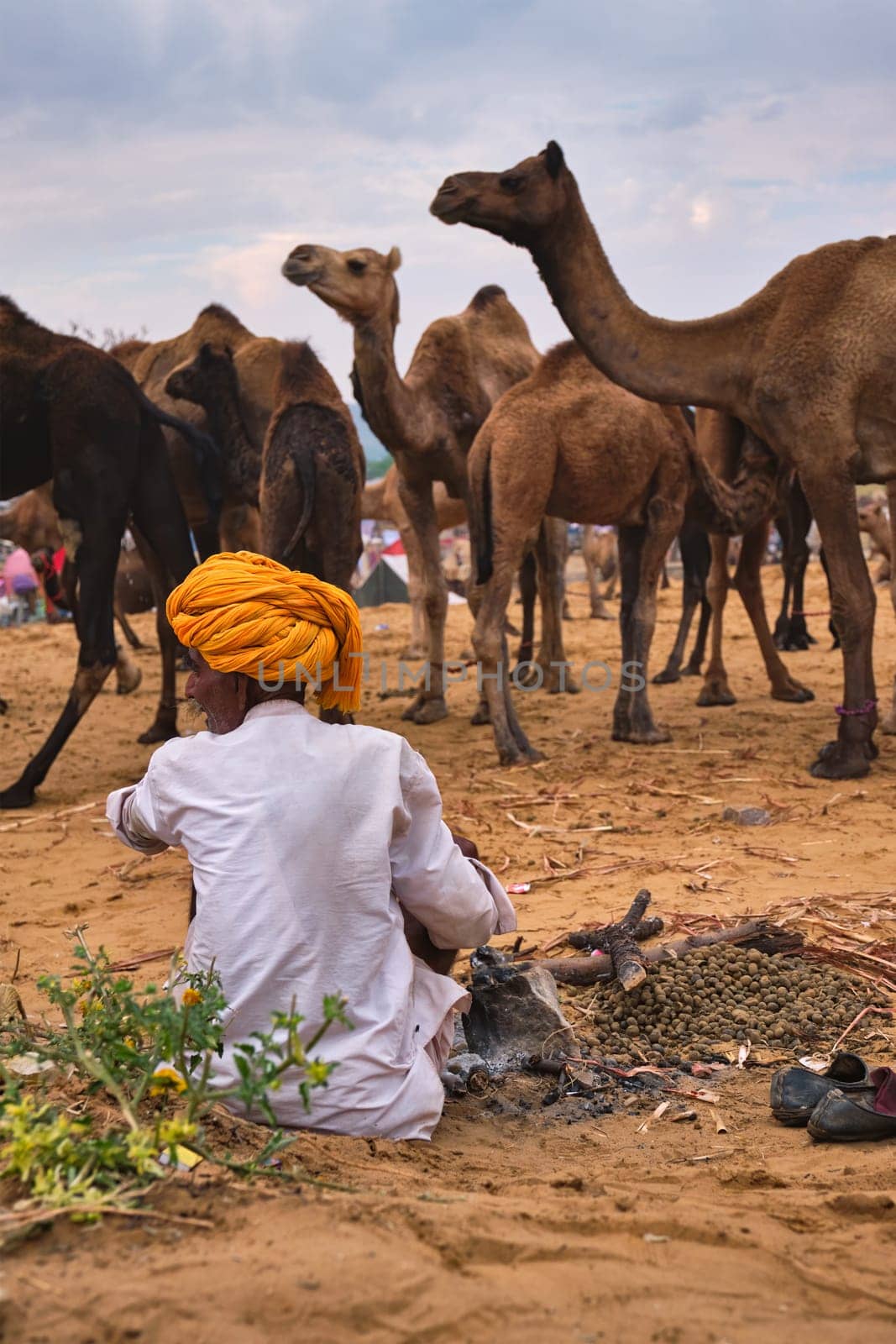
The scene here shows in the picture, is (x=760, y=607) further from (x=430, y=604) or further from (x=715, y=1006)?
(x=715, y=1006)

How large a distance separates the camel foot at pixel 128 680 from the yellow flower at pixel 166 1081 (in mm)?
9013

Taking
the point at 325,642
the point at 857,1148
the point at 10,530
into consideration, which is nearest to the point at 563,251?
the point at 325,642

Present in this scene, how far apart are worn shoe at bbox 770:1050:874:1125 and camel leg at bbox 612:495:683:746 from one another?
5.15 m

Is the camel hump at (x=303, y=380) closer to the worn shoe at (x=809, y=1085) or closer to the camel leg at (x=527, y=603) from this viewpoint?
the camel leg at (x=527, y=603)

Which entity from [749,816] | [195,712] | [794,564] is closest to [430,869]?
[195,712]

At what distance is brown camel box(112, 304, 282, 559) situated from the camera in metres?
9.75

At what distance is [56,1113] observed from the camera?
8.16 ft

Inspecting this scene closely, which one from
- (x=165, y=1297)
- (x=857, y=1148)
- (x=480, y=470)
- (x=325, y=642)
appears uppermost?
(x=480, y=470)

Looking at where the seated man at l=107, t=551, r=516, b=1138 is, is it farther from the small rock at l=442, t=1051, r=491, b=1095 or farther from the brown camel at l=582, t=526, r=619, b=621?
the brown camel at l=582, t=526, r=619, b=621

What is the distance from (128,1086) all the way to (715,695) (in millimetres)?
7715

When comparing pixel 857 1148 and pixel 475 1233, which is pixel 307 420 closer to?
pixel 857 1148

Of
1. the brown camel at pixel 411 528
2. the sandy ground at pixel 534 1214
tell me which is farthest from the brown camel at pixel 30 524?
the sandy ground at pixel 534 1214

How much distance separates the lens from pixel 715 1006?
400cm

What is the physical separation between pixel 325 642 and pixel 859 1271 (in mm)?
1637
